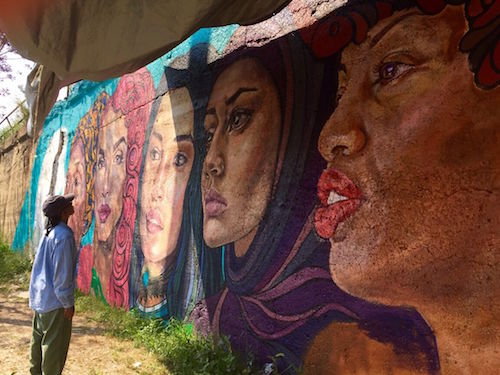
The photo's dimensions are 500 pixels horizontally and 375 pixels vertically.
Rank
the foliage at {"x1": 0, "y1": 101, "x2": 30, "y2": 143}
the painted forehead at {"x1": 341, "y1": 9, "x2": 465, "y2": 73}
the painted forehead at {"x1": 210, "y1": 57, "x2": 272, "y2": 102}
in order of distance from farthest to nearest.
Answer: the foliage at {"x1": 0, "y1": 101, "x2": 30, "y2": 143}, the painted forehead at {"x1": 210, "y1": 57, "x2": 272, "y2": 102}, the painted forehead at {"x1": 341, "y1": 9, "x2": 465, "y2": 73}

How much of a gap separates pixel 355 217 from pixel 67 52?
1.80 m

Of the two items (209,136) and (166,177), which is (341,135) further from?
(166,177)

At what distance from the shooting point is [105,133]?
5938 mm

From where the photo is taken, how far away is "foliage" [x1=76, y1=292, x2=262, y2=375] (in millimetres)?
3039

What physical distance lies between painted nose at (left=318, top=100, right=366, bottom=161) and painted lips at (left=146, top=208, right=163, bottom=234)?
2210 mm

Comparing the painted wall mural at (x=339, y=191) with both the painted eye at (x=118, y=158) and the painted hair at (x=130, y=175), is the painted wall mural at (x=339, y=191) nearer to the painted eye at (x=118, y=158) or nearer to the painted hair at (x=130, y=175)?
the painted hair at (x=130, y=175)

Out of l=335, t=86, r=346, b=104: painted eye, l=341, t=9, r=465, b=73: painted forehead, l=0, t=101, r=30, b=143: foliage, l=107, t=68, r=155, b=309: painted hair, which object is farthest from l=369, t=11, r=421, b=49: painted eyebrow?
l=0, t=101, r=30, b=143: foliage

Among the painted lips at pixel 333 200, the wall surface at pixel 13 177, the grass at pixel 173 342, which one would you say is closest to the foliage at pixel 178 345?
the grass at pixel 173 342

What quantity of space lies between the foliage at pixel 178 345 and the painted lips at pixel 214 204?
3.23 feet

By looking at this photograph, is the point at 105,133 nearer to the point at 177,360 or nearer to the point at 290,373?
the point at 177,360

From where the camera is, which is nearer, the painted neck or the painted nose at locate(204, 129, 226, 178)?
the painted neck

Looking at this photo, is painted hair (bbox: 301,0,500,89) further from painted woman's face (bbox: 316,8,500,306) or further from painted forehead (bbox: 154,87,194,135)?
painted forehead (bbox: 154,87,194,135)

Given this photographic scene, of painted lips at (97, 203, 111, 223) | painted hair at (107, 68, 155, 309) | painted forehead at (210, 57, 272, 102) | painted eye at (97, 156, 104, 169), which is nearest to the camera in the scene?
painted forehead at (210, 57, 272, 102)

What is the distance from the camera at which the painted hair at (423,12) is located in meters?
1.95
